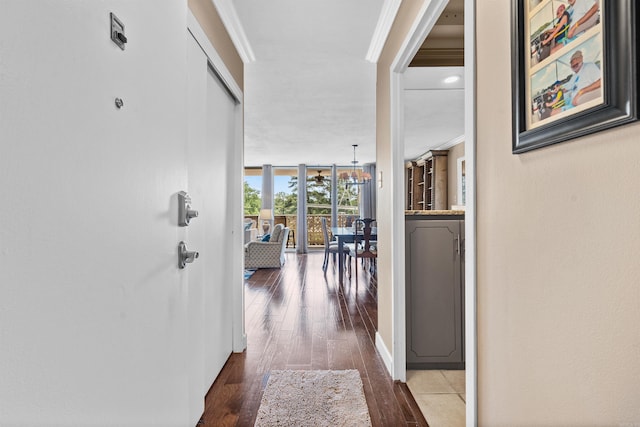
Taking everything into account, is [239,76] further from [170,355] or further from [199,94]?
[170,355]

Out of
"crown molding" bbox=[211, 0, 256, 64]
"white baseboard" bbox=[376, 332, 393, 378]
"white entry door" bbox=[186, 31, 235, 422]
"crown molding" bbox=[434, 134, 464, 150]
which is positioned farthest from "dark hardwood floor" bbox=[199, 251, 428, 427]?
"crown molding" bbox=[434, 134, 464, 150]

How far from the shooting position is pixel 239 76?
285cm

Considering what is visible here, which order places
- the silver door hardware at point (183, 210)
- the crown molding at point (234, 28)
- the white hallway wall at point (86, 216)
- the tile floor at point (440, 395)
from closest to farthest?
the white hallway wall at point (86, 216) < the silver door hardware at point (183, 210) < the tile floor at point (440, 395) < the crown molding at point (234, 28)

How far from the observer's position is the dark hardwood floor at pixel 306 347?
6.38 ft

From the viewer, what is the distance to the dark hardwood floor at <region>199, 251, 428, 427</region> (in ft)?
6.38

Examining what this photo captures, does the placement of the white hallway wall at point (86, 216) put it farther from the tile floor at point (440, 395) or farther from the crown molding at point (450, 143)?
the crown molding at point (450, 143)

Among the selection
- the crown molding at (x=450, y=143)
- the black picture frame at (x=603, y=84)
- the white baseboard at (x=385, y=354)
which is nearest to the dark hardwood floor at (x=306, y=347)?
the white baseboard at (x=385, y=354)

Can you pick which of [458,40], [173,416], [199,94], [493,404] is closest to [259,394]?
[173,416]

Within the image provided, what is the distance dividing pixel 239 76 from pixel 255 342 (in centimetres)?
216

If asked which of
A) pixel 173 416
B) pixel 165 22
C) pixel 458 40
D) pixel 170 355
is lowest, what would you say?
pixel 173 416

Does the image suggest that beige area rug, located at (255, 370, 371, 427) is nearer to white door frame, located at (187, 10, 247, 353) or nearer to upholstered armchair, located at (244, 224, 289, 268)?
white door frame, located at (187, 10, 247, 353)

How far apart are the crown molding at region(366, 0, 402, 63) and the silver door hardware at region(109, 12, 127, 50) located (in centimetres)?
185

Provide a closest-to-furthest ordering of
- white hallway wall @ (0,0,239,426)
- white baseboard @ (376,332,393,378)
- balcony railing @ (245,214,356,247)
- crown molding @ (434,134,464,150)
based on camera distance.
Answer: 1. white hallway wall @ (0,0,239,426)
2. white baseboard @ (376,332,393,378)
3. crown molding @ (434,134,464,150)
4. balcony railing @ (245,214,356,247)

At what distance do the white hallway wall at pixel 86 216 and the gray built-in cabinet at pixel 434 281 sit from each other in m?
1.71
